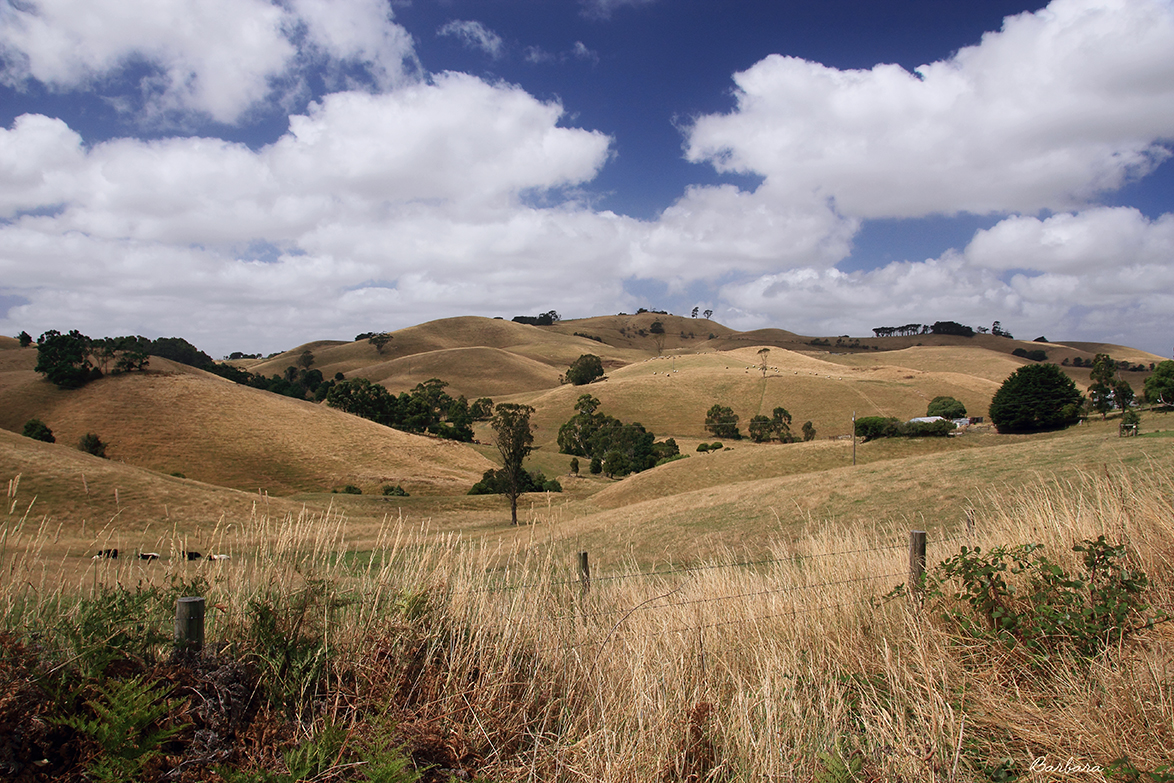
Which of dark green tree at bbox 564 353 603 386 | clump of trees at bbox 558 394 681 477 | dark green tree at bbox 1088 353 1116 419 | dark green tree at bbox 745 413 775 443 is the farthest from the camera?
dark green tree at bbox 564 353 603 386

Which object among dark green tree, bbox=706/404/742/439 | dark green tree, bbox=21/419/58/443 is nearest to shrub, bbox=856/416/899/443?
dark green tree, bbox=706/404/742/439

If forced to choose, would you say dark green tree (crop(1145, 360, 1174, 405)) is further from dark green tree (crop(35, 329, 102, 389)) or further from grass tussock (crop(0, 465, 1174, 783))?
dark green tree (crop(35, 329, 102, 389))

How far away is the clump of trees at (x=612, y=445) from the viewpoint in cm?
6597

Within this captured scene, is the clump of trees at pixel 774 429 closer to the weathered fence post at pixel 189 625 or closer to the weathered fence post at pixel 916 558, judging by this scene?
the weathered fence post at pixel 916 558

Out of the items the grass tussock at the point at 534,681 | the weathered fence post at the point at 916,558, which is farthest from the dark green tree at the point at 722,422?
the grass tussock at the point at 534,681

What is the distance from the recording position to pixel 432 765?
10.4 feet

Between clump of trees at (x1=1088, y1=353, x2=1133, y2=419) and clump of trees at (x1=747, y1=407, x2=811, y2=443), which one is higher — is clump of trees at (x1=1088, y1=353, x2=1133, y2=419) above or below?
above

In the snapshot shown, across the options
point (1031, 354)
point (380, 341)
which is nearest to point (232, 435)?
Answer: point (380, 341)

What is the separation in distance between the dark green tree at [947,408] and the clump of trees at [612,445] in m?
38.2

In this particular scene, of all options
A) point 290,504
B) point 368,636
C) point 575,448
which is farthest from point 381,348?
point 368,636

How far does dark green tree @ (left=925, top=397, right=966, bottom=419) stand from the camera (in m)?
84.9

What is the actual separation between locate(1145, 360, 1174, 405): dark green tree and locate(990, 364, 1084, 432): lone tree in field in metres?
5.28

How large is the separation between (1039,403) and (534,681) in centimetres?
7084

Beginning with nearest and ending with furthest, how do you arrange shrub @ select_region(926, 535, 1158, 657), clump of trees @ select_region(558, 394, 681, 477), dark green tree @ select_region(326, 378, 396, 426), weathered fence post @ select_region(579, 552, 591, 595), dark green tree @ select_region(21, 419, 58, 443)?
shrub @ select_region(926, 535, 1158, 657) < weathered fence post @ select_region(579, 552, 591, 595) < dark green tree @ select_region(21, 419, 58, 443) < clump of trees @ select_region(558, 394, 681, 477) < dark green tree @ select_region(326, 378, 396, 426)
